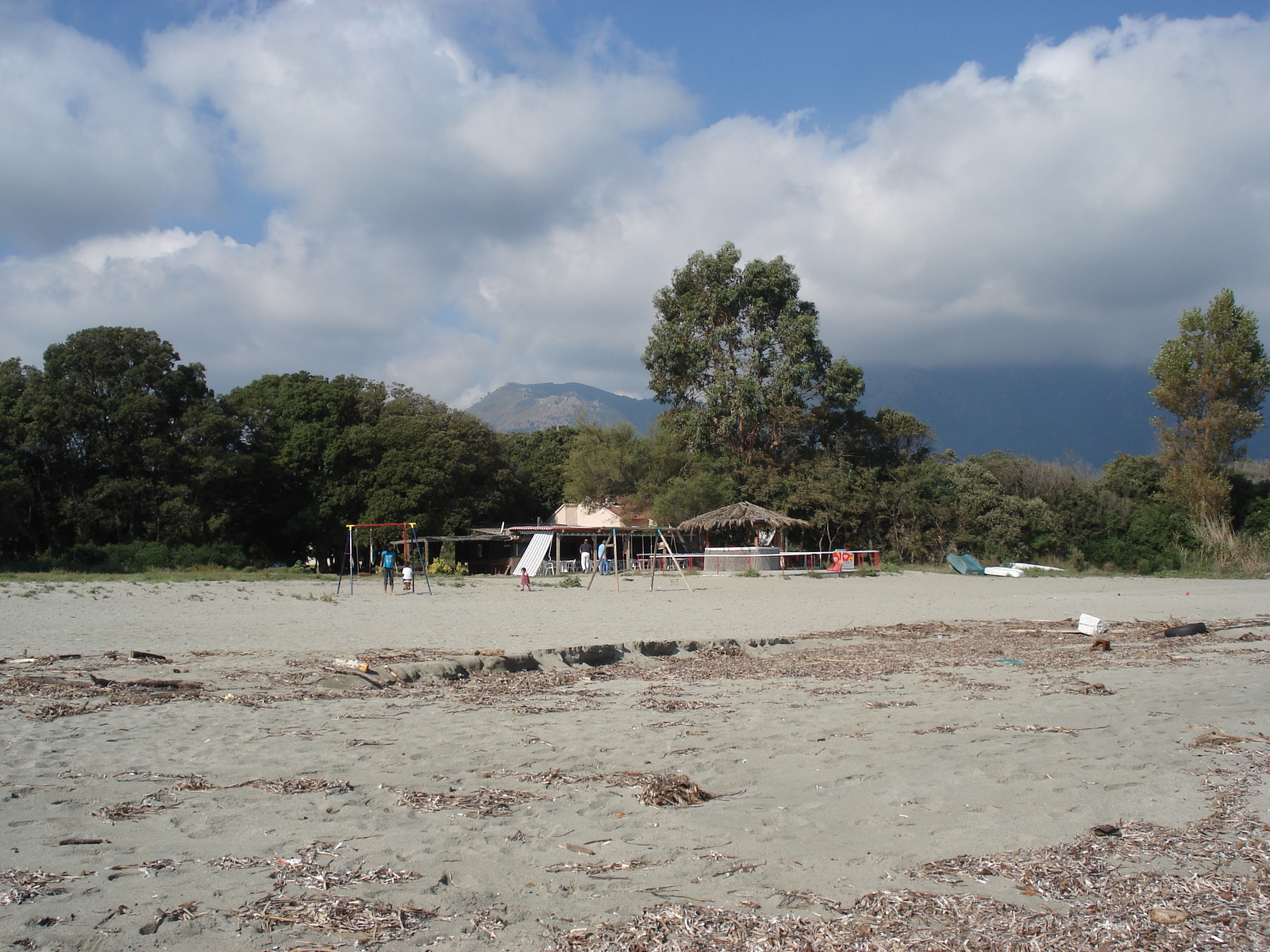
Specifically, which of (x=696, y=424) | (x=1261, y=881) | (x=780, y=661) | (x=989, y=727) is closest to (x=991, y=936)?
(x=1261, y=881)

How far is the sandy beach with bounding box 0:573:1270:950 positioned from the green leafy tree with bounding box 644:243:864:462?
3100cm

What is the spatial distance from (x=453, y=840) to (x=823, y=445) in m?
42.5

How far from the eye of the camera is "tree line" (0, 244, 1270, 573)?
116 ft

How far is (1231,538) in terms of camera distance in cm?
3431

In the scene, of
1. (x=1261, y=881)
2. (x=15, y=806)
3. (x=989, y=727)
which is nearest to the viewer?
(x=1261, y=881)

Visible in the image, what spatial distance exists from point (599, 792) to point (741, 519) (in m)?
32.8

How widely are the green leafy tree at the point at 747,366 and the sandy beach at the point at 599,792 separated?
3100 centimetres

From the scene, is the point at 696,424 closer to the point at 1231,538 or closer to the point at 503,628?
the point at 1231,538

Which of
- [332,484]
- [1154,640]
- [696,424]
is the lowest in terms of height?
[1154,640]

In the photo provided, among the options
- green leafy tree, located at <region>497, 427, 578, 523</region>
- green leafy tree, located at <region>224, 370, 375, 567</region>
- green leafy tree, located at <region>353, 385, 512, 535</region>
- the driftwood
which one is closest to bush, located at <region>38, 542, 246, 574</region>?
green leafy tree, located at <region>224, 370, 375, 567</region>

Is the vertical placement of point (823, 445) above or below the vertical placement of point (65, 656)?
above

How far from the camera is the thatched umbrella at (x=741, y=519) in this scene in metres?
37.0

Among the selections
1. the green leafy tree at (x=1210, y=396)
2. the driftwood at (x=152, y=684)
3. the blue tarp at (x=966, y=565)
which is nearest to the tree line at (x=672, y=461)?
the green leafy tree at (x=1210, y=396)

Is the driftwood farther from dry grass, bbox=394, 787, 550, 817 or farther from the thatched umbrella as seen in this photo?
the thatched umbrella
